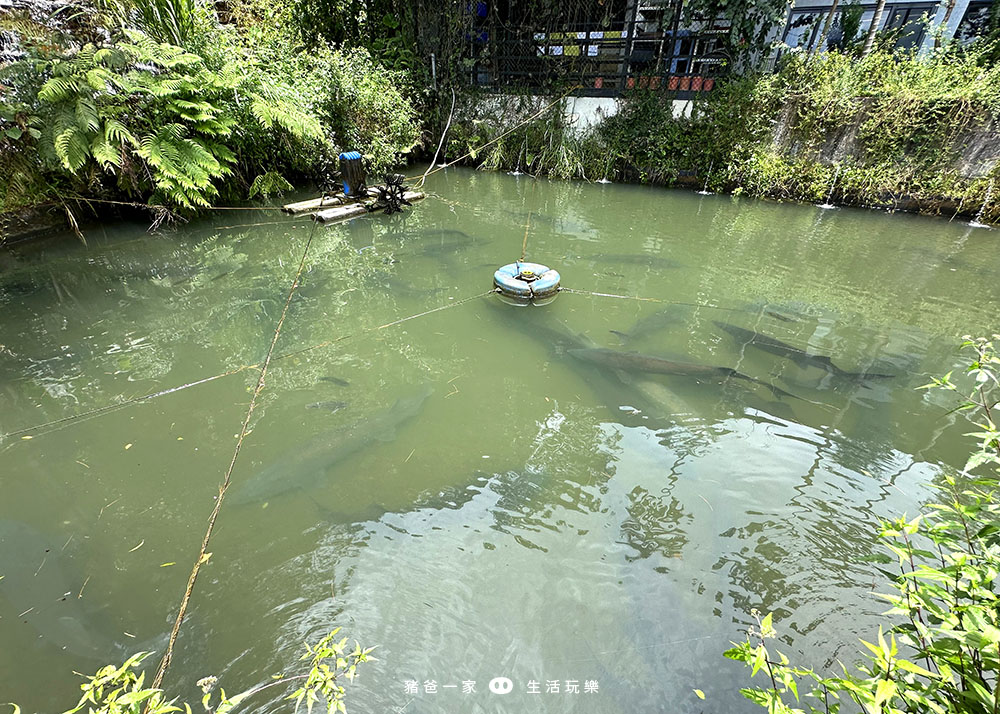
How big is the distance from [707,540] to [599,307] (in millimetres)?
3205

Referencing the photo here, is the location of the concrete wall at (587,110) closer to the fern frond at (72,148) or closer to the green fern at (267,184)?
the green fern at (267,184)

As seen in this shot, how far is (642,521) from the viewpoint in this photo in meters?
3.03

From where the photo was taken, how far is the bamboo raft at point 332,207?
8.23m

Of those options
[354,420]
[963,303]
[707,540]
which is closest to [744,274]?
[963,303]

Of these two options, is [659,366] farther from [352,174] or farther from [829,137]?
[829,137]

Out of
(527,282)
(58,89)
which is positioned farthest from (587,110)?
(58,89)

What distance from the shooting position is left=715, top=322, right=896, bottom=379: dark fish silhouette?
4.46 m

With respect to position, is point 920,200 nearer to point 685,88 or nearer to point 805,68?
point 805,68

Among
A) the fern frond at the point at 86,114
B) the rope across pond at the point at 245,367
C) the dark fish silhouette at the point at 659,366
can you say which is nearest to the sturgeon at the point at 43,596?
the rope across pond at the point at 245,367

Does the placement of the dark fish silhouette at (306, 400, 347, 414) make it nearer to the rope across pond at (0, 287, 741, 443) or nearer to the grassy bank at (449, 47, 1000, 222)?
the rope across pond at (0, 287, 741, 443)

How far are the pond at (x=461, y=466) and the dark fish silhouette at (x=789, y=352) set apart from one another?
0.03 meters

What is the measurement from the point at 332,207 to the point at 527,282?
498 cm

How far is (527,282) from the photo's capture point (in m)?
5.41

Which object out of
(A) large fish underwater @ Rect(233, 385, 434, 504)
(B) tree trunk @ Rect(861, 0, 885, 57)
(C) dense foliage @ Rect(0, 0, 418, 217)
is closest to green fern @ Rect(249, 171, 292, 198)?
(C) dense foliage @ Rect(0, 0, 418, 217)
